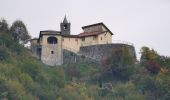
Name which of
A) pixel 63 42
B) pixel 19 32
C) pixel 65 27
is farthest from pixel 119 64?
pixel 19 32

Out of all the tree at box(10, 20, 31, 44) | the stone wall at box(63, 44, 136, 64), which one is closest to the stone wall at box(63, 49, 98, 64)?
the stone wall at box(63, 44, 136, 64)

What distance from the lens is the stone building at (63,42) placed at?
11594 centimetres

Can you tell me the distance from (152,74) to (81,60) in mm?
9587

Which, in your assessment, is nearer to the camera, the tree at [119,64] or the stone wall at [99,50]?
the tree at [119,64]

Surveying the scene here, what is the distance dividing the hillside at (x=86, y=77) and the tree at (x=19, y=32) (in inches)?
52.7

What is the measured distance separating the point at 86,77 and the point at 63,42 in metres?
7.05

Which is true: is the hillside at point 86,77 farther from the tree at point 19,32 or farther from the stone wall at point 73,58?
the tree at point 19,32

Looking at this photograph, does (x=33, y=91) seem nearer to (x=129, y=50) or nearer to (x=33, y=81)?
(x=33, y=81)

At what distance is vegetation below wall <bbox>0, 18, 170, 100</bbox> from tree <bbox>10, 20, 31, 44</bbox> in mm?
1226

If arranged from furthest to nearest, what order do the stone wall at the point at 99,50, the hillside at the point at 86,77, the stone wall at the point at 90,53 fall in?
the stone wall at the point at 99,50 → the stone wall at the point at 90,53 → the hillside at the point at 86,77

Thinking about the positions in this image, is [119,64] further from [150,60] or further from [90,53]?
[90,53]

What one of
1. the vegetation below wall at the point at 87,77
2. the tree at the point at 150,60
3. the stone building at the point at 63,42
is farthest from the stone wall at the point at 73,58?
the tree at the point at 150,60

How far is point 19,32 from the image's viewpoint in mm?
117125

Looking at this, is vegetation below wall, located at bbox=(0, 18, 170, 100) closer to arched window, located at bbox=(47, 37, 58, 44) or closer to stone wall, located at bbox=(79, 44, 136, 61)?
stone wall, located at bbox=(79, 44, 136, 61)
